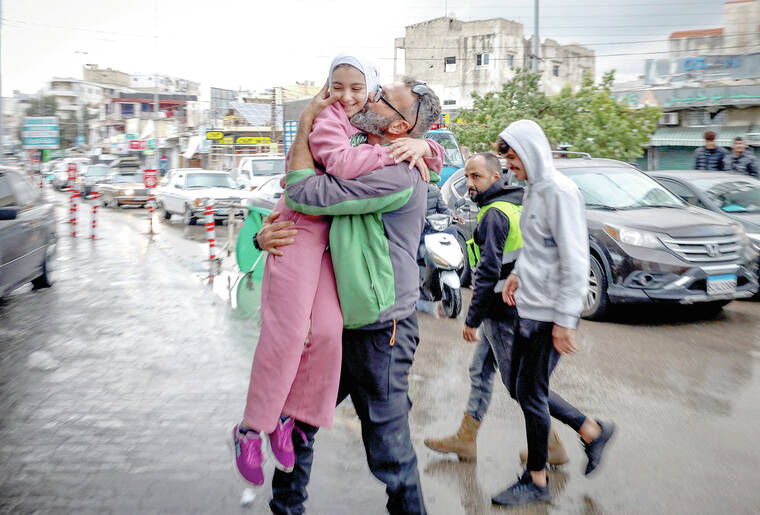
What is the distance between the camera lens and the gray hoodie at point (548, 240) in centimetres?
310

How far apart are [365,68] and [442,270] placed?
5.14 m

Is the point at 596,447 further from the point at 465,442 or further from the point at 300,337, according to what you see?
the point at 300,337

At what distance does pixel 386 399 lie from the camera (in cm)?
263

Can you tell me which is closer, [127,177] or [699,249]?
[699,249]

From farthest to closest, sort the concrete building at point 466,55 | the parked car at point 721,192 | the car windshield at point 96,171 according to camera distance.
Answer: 1. the concrete building at point 466,55
2. the car windshield at point 96,171
3. the parked car at point 721,192

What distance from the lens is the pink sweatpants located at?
2.44 meters

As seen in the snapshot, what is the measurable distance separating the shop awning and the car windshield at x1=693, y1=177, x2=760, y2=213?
13.6 meters

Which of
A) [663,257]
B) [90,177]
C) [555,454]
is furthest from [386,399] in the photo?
[90,177]

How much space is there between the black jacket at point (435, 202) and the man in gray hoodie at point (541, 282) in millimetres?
4293

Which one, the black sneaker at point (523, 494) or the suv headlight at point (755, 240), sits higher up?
the suv headlight at point (755, 240)

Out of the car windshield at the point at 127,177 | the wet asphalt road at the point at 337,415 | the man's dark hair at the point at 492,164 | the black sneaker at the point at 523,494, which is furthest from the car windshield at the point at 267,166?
the black sneaker at the point at 523,494

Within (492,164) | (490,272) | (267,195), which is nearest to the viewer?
(490,272)

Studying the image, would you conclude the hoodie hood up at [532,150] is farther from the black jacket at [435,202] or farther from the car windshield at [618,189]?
the car windshield at [618,189]

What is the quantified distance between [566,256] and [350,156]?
3.97 feet
